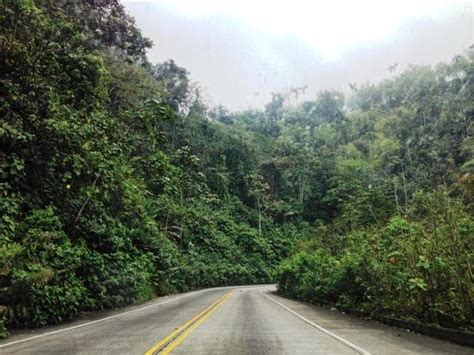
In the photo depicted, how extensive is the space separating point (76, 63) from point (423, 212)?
13.1m

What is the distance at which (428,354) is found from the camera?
7.71 metres

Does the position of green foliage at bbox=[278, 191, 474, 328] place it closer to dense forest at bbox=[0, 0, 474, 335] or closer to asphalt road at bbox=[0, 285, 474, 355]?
dense forest at bbox=[0, 0, 474, 335]

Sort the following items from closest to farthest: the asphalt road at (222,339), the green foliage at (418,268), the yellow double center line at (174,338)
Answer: the yellow double center line at (174,338)
the asphalt road at (222,339)
the green foliage at (418,268)

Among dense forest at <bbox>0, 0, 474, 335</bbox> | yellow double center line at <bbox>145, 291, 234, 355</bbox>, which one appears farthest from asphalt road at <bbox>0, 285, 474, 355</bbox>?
dense forest at <bbox>0, 0, 474, 335</bbox>

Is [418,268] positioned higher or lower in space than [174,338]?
higher

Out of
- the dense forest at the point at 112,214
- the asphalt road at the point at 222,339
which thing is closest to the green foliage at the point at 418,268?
the dense forest at the point at 112,214

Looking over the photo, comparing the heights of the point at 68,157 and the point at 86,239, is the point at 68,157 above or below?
above

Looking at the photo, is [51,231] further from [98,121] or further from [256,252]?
[256,252]

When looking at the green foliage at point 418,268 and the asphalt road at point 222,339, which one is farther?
the green foliage at point 418,268

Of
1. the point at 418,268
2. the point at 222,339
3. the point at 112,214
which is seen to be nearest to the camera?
the point at 222,339

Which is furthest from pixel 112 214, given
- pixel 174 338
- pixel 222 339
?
pixel 222 339

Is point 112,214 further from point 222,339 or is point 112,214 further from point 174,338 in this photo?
point 222,339

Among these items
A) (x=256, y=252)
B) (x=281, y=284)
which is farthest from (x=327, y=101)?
(x=281, y=284)

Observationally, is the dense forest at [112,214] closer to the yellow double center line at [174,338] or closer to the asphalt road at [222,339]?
the asphalt road at [222,339]
